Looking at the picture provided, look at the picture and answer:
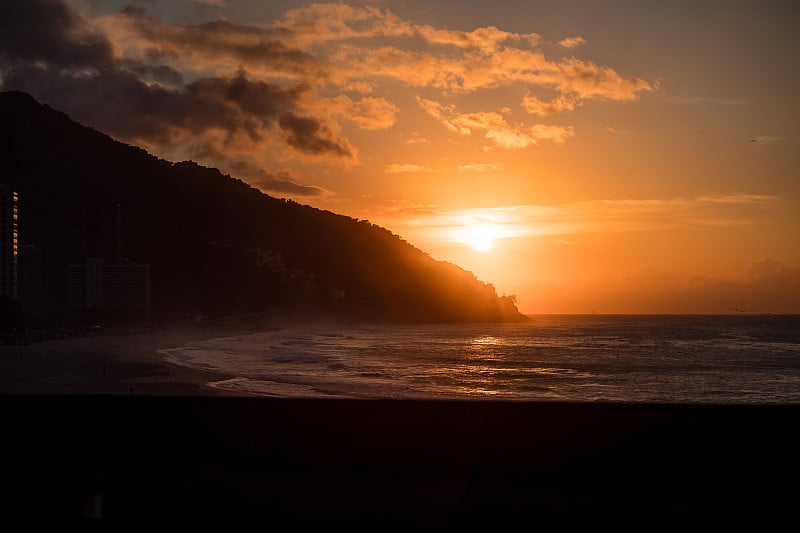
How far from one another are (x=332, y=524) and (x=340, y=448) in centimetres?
140

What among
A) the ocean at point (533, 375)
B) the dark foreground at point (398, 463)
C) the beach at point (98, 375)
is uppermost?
the dark foreground at point (398, 463)

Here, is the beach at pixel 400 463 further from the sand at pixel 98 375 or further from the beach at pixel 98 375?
the sand at pixel 98 375

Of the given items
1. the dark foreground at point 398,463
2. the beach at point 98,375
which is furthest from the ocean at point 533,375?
the dark foreground at point 398,463

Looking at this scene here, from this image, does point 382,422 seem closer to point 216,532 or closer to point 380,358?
point 216,532

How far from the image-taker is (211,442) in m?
7.27

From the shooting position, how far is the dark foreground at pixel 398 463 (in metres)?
5.84

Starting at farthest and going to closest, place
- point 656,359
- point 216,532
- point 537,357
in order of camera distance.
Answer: point 537,357
point 656,359
point 216,532

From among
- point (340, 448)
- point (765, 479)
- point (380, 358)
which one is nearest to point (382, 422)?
point (340, 448)

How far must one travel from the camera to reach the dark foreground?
5.84 meters

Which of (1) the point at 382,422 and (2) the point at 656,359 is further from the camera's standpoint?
(2) the point at 656,359

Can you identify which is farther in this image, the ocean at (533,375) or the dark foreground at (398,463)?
the ocean at (533,375)

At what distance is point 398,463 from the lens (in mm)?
6867

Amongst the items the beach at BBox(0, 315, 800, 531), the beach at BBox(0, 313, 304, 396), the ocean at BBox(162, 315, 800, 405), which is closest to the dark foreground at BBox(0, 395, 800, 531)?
the beach at BBox(0, 315, 800, 531)

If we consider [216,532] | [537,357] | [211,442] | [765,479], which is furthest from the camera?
[537,357]
